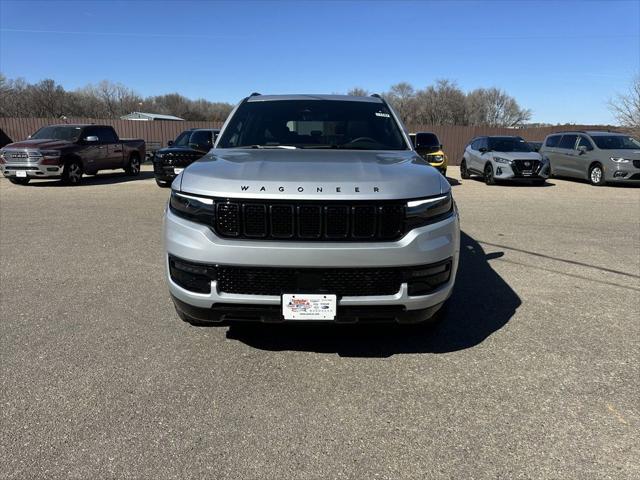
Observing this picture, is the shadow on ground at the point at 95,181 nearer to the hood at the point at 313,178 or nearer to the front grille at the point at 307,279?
the hood at the point at 313,178

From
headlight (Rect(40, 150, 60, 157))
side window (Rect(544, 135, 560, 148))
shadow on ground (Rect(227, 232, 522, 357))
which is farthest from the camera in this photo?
side window (Rect(544, 135, 560, 148))

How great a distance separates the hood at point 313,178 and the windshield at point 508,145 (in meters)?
14.3

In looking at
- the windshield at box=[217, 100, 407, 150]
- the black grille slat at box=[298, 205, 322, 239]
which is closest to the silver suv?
the black grille slat at box=[298, 205, 322, 239]

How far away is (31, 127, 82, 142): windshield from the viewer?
50.4 feet

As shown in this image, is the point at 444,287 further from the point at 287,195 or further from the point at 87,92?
the point at 87,92

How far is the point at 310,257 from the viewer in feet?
9.27

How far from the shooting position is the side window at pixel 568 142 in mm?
17438

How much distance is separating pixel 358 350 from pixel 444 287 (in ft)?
2.81

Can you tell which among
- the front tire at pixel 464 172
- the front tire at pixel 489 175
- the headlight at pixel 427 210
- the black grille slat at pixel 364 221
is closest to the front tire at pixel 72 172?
the front tire at pixel 489 175

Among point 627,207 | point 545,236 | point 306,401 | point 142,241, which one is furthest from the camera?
point 627,207

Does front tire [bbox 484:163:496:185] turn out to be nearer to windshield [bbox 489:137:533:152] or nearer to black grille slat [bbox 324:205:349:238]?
windshield [bbox 489:137:533:152]

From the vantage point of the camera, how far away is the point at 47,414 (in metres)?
2.72

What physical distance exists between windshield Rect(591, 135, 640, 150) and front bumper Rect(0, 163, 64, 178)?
17.8 metres

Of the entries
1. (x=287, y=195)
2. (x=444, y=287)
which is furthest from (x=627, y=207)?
(x=287, y=195)
